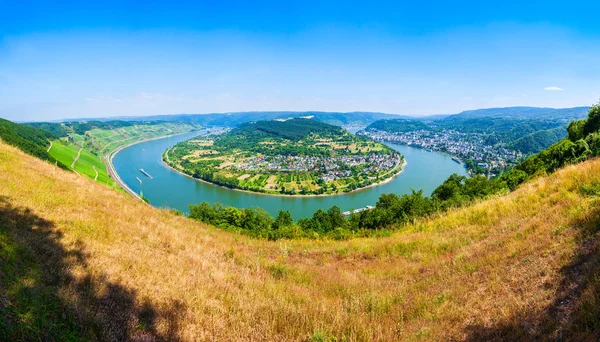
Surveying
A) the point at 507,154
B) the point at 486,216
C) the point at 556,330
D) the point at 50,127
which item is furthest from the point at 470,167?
the point at 50,127

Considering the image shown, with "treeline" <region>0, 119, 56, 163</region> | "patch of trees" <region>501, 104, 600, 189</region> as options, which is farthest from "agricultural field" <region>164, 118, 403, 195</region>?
"patch of trees" <region>501, 104, 600, 189</region>

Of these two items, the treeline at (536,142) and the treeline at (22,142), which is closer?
the treeline at (22,142)

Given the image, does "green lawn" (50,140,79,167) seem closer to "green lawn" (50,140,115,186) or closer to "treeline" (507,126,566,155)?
"green lawn" (50,140,115,186)

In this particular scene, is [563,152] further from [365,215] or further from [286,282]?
[286,282]

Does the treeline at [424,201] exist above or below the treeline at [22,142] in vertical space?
below

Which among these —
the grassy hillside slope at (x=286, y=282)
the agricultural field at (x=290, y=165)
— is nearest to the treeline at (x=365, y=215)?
the grassy hillside slope at (x=286, y=282)

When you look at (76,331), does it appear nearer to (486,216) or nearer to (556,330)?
(556,330)

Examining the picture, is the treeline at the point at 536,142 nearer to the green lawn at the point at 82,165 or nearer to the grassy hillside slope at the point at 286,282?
the grassy hillside slope at the point at 286,282
